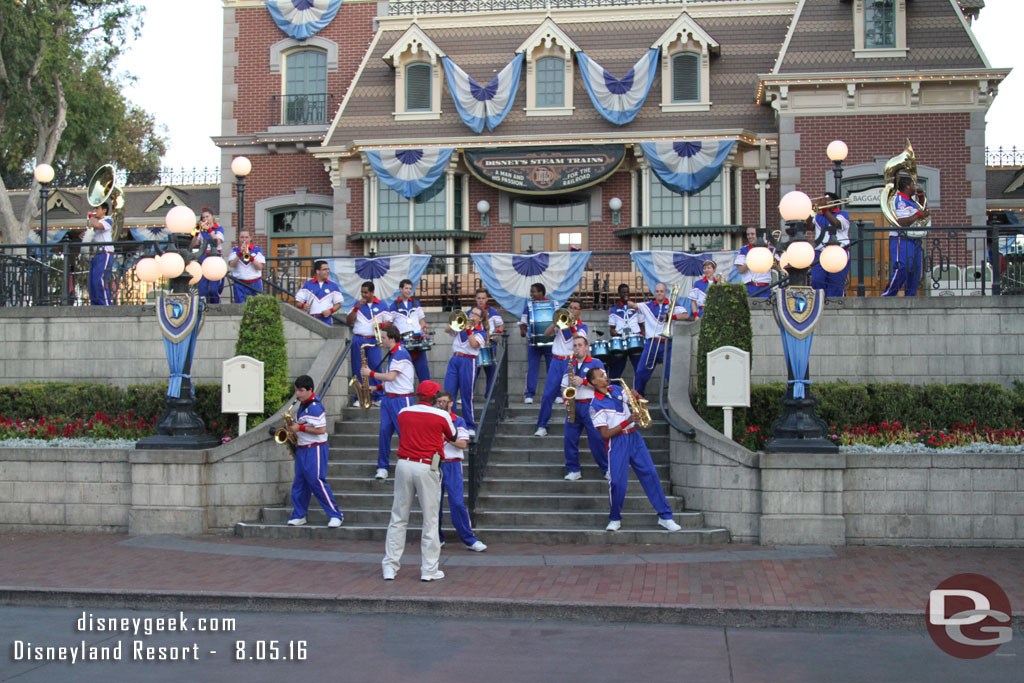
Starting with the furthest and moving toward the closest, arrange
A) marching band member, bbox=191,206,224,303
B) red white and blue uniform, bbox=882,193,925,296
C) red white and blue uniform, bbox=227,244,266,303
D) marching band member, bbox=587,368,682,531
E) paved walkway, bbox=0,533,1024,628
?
red white and blue uniform, bbox=227,244,266,303 → red white and blue uniform, bbox=882,193,925,296 → marching band member, bbox=191,206,224,303 → marching band member, bbox=587,368,682,531 → paved walkway, bbox=0,533,1024,628

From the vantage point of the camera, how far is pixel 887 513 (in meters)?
11.8

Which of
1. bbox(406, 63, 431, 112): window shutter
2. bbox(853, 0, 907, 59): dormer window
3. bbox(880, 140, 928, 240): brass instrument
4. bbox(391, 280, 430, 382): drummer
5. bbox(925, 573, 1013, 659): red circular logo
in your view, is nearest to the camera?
bbox(925, 573, 1013, 659): red circular logo

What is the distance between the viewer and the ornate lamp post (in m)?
13.2

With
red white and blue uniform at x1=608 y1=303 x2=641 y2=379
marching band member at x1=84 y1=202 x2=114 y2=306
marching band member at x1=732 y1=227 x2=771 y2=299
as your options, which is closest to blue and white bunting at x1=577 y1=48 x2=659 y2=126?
marching band member at x1=732 y1=227 x2=771 y2=299

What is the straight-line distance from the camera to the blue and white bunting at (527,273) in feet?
58.5

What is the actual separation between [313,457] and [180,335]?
284 cm

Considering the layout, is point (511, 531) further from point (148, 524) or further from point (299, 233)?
point (299, 233)

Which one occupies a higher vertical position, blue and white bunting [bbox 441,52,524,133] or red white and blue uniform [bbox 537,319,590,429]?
blue and white bunting [bbox 441,52,524,133]

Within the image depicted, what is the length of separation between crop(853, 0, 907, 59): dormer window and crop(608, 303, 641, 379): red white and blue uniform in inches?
407

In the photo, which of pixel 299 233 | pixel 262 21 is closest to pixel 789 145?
pixel 299 233

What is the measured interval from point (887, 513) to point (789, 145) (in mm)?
11782

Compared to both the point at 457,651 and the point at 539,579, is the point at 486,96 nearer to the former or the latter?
the point at 539,579

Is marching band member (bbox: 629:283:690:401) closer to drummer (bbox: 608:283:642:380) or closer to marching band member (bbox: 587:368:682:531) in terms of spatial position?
drummer (bbox: 608:283:642:380)

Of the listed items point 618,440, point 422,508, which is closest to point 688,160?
point 618,440
